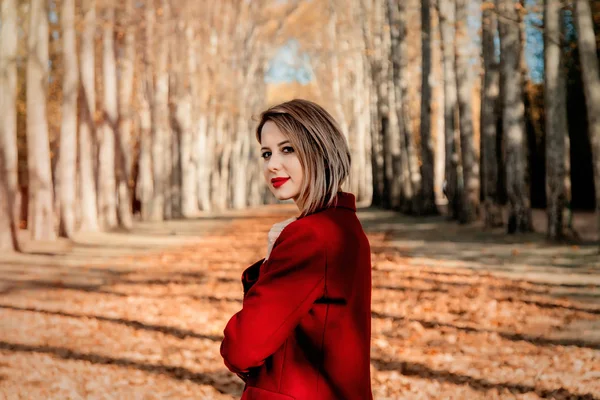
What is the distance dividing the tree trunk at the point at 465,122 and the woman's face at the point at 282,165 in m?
16.9

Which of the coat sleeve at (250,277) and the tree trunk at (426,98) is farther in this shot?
the tree trunk at (426,98)

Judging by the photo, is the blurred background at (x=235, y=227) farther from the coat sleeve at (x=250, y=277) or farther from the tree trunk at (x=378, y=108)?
the coat sleeve at (x=250, y=277)

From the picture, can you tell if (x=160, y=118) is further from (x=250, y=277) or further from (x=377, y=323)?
(x=250, y=277)

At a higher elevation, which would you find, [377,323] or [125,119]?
[125,119]

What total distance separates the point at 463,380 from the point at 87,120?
15.3 metres

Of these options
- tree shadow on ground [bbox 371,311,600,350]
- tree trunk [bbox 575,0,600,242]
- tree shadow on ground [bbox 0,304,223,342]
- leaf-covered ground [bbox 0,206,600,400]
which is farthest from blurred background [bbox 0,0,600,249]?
tree shadow on ground [bbox 0,304,223,342]

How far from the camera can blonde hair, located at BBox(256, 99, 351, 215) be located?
171 centimetres

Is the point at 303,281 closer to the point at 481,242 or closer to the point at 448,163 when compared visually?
the point at 481,242

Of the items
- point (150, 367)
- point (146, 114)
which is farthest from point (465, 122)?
point (150, 367)

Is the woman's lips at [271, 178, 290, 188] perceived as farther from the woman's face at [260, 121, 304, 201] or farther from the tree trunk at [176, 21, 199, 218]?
the tree trunk at [176, 21, 199, 218]

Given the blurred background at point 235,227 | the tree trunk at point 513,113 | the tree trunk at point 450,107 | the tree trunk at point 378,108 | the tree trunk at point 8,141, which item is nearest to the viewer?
the blurred background at point 235,227

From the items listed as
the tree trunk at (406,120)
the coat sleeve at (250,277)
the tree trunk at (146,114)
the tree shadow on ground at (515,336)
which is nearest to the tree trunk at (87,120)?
the tree trunk at (146,114)

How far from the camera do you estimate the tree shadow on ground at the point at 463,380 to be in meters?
4.88

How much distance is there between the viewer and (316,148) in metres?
1.73
